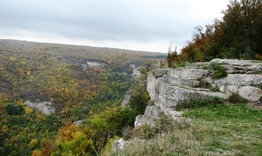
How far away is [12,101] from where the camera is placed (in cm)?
8181

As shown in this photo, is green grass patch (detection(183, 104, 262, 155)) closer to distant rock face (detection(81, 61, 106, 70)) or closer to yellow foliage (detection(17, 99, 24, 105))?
yellow foliage (detection(17, 99, 24, 105))

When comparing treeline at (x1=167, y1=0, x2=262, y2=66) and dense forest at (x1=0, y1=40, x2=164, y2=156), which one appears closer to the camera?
treeline at (x1=167, y1=0, x2=262, y2=66)

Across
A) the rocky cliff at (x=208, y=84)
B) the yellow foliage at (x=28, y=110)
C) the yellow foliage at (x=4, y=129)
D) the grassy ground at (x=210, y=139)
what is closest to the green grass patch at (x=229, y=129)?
the grassy ground at (x=210, y=139)

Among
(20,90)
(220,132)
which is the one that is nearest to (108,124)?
(220,132)

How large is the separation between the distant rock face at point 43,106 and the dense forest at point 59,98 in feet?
4.52

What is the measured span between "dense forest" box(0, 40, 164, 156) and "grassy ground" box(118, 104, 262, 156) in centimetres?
1575

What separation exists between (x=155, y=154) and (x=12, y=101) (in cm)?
8681

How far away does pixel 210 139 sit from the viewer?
19.4 ft

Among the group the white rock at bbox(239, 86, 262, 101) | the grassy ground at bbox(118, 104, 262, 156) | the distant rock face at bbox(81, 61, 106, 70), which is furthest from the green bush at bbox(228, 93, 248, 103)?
the distant rock face at bbox(81, 61, 106, 70)

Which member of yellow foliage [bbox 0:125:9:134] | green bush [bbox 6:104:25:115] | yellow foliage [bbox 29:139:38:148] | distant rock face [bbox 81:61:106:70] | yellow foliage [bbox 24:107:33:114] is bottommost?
yellow foliage [bbox 29:139:38:148]

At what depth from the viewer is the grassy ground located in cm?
515

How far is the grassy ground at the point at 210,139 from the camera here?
16.9 ft

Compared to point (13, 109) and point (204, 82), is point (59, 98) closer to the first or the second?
point (13, 109)

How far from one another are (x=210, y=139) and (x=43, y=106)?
83366 mm
